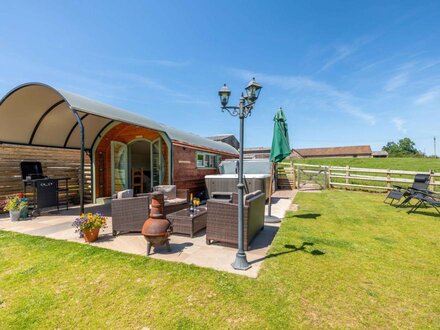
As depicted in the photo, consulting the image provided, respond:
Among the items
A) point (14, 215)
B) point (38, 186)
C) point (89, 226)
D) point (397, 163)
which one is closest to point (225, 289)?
point (89, 226)

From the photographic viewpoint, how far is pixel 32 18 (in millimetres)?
5336

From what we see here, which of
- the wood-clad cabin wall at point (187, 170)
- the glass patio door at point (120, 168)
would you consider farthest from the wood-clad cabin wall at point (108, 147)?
the wood-clad cabin wall at point (187, 170)

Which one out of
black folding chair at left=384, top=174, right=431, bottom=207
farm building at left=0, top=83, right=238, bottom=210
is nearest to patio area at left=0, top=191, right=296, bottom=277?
farm building at left=0, top=83, right=238, bottom=210

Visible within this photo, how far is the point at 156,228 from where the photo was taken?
344 cm

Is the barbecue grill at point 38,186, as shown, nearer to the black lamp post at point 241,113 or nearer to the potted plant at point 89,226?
the potted plant at point 89,226

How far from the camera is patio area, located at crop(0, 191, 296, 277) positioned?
3279 mm

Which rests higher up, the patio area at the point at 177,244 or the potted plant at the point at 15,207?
the potted plant at the point at 15,207

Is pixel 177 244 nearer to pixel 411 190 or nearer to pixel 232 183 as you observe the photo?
pixel 232 183

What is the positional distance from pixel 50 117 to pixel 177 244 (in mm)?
6284

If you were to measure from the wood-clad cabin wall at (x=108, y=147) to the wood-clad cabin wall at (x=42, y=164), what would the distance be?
1.37ft

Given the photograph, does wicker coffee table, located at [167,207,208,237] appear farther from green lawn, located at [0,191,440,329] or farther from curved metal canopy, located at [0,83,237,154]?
curved metal canopy, located at [0,83,237,154]

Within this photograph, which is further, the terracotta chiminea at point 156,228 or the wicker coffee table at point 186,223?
the wicker coffee table at point 186,223

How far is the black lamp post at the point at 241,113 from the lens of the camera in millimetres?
3094

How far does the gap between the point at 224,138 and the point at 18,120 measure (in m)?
18.4
